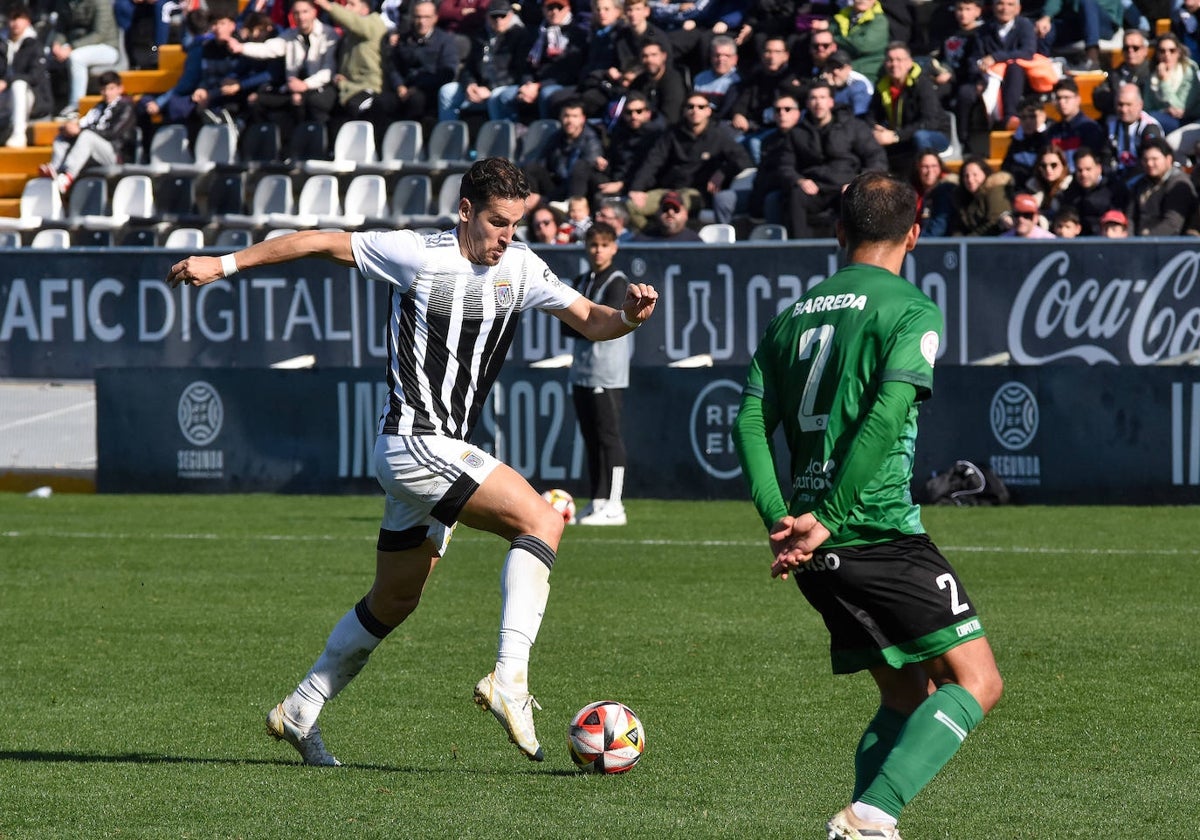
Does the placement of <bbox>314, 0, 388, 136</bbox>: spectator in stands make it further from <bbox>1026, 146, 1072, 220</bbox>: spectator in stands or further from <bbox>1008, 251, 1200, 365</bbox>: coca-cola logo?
<bbox>1008, 251, 1200, 365</bbox>: coca-cola logo

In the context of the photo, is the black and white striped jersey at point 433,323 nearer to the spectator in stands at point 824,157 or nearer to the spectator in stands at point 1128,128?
the spectator in stands at point 824,157

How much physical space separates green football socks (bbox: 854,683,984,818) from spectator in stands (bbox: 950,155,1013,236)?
13.0 m

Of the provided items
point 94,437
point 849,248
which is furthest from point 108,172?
point 849,248

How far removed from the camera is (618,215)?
17156 millimetres

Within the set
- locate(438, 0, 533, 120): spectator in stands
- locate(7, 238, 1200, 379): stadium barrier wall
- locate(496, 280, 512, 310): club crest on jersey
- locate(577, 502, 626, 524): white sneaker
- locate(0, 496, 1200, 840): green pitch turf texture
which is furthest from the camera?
locate(438, 0, 533, 120): spectator in stands

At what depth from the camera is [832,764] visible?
6340 mm

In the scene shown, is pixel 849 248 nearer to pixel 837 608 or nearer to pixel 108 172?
pixel 837 608

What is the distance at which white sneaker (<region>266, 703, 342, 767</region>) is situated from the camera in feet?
21.2

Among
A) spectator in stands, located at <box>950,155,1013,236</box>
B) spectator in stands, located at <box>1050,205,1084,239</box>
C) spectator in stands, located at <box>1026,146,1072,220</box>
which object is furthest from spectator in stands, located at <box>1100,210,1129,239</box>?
spectator in stands, located at <box>950,155,1013,236</box>

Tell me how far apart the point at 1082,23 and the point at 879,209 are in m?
16.7

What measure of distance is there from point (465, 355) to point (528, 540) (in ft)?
2.25

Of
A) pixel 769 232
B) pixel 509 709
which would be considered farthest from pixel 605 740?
pixel 769 232

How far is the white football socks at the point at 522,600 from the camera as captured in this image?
6195 millimetres

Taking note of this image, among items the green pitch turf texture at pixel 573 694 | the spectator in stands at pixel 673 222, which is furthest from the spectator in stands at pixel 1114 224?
the spectator in stands at pixel 673 222
